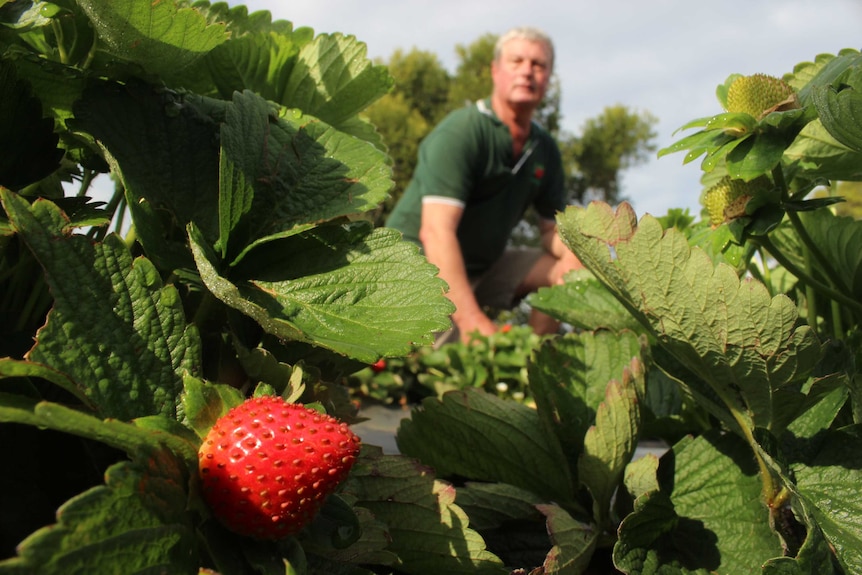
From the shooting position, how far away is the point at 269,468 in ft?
1.27

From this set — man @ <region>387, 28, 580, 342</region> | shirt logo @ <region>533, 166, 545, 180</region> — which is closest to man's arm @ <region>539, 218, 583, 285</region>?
man @ <region>387, 28, 580, 342</region>

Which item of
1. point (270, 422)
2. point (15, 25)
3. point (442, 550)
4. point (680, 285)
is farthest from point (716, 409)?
point (15, 25)

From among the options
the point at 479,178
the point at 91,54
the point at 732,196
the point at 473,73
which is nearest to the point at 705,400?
the point at 732,196

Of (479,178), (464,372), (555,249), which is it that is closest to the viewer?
(464,372)

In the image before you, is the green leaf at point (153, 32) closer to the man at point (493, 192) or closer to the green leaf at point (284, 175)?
the green leaf at point (284, 175)

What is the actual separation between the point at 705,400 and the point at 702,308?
102mm

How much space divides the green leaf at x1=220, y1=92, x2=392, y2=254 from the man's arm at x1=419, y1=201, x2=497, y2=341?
3.31m

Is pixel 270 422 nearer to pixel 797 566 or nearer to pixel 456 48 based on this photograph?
pixel 797 566

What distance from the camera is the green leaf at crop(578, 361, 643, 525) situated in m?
0.58

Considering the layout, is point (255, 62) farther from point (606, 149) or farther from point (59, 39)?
point (606, 149)

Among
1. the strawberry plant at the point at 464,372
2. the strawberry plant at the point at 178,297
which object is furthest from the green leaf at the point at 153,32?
the strawberry plant at the point at 464,372

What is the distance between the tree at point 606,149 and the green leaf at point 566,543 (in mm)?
14900

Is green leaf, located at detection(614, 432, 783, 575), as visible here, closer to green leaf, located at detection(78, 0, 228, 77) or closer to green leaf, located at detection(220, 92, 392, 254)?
green leaf, located at detection(220, 92, 392, 254)

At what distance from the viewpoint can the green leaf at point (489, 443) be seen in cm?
66
